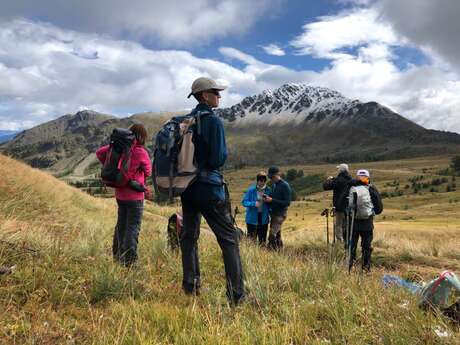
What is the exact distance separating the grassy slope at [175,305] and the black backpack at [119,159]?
0.98 m

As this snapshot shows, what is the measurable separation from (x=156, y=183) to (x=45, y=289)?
4.90 feet

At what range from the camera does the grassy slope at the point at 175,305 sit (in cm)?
329

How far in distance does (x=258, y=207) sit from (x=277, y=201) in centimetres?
53

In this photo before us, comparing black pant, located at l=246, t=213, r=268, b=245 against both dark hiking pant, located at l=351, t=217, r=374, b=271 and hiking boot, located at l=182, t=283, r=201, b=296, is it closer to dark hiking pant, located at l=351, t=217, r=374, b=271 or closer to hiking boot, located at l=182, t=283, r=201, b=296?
dark hiking pant, located at l=351, t=217, r=374, b=271

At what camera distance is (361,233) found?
961cm

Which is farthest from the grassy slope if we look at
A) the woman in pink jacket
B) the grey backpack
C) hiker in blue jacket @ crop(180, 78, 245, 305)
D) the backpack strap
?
the grey backpack

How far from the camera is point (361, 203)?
30.2 ft

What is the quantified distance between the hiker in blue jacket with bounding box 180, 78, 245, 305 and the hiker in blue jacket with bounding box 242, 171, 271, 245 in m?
6.26

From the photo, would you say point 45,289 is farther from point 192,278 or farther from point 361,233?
point 361,233

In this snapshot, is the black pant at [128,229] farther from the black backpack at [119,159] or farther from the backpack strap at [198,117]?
the backpack strap at [198,117]

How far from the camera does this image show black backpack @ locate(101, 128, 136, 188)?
20.1 feet

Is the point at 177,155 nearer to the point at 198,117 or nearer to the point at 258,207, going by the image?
the point at 198,117

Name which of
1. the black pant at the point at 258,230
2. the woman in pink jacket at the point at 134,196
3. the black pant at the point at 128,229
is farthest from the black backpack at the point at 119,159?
the black pant at the point at 258,230

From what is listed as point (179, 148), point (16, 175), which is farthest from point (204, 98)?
point (16, 175)
